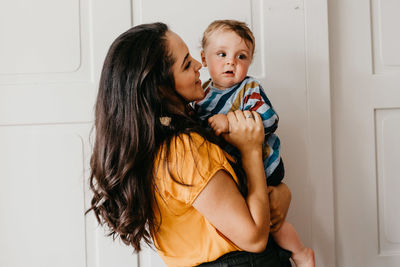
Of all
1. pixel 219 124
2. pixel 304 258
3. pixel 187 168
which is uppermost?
pixel 219 124

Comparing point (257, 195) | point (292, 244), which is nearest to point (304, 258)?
point (292, 244)

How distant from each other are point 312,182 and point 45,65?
117cm

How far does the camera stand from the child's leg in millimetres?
1147

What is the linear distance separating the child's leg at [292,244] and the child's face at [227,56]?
1.66 ft

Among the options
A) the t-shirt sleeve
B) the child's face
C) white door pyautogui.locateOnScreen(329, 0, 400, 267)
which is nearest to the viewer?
the t-shirt sleeve

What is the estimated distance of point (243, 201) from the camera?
893 millimetres

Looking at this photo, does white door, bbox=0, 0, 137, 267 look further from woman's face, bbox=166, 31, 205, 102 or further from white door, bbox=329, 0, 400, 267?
white door, bbox=329, 0, 400, 267

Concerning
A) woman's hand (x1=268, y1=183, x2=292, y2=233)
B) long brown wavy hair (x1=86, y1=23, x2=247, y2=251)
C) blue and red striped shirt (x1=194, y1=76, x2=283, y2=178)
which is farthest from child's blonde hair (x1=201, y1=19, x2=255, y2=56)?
woman's hand (x1=268, y1=183, x2=292, y2=233)

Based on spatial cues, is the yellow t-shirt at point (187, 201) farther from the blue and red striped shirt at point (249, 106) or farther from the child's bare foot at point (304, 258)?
the child's bare foot at point (304, 258)

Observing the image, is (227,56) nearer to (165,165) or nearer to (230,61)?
(230,61)

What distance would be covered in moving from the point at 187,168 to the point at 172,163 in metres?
0.04

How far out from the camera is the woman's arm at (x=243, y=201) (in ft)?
2.82

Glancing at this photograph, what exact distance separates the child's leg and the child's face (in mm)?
505

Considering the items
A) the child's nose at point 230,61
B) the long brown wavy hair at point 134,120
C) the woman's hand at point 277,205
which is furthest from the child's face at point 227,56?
the woman's hand at point 277,205
